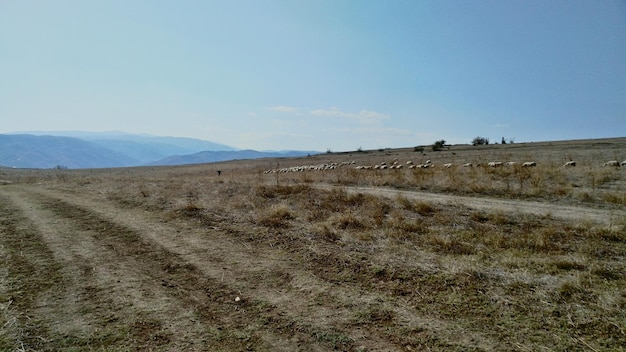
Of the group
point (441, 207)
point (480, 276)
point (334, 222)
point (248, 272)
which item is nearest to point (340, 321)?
point (248, 272)

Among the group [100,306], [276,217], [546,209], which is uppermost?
[546,209]

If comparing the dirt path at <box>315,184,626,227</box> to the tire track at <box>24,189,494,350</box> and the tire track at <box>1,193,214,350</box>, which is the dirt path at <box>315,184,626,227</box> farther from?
the tire track at <box>1,193,214,350</box>

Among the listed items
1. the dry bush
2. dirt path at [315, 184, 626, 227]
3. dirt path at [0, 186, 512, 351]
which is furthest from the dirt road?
dirt path at [315, 184, 626, 227]

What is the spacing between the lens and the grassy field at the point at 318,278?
3652 millimetres

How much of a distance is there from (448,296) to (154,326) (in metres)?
3.95

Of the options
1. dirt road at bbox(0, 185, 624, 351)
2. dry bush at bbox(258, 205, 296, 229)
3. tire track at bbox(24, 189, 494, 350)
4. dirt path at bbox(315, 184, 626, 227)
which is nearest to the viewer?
dirt road at bbox(0, 185, 624, 351)

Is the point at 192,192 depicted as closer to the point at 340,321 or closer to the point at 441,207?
the point at 441,207

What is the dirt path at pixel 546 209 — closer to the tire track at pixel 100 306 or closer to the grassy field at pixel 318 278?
the grassy field at pixel 318 278

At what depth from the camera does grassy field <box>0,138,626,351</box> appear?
12.0 ft

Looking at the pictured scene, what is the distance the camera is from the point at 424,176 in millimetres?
16625

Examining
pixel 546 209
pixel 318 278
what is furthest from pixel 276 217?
pixel 546 209

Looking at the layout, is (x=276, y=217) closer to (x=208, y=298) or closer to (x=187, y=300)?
(x=208, y=298)

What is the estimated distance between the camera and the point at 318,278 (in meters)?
5.27

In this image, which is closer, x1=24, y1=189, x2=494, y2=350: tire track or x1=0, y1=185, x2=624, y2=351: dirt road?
x1=0, y1=185, x2=624, y2=351: dirt road
